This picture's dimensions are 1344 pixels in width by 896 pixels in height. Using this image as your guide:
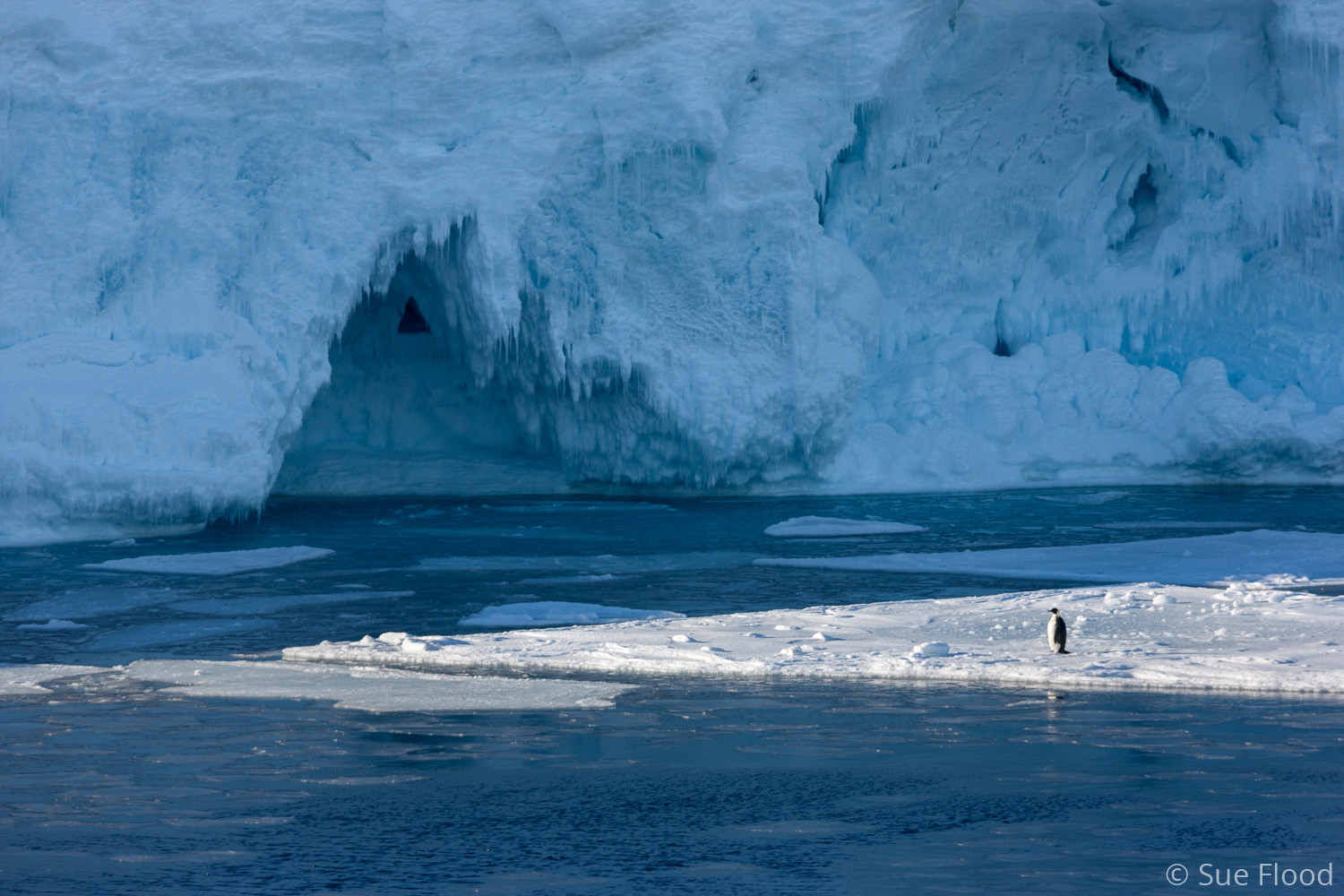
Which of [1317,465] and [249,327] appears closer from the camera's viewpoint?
[249,327]

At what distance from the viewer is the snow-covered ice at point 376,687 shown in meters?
8.09

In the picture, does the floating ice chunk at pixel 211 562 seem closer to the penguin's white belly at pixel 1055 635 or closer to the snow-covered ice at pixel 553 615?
the snow-covered ice at pixel 553 615

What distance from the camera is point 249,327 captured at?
59.9 feet

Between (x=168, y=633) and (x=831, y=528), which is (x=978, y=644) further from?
(x=831, y=528)

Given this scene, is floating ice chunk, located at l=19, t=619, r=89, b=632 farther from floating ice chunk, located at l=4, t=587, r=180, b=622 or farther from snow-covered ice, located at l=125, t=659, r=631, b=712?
snow-covered ice, located at l=125, t=659, r=631, b=712

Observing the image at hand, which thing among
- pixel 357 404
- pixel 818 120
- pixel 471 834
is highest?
pixel 818 120

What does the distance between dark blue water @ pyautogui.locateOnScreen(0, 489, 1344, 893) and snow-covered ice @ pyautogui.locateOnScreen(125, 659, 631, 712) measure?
190mm

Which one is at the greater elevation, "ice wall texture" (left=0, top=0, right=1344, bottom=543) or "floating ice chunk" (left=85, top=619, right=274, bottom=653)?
"ice wall texture" (left=0, top=0, right=1344, bottom=543)

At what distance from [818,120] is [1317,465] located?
1047 centimetres

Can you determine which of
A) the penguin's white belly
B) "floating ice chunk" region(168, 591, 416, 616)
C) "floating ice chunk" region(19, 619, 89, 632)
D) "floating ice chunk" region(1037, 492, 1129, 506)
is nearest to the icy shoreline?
the penguin's white belly

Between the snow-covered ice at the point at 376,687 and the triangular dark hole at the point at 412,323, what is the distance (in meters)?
14.8

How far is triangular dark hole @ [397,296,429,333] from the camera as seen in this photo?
78.1 feet

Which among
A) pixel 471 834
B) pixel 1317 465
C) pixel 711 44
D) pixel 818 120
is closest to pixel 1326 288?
pixel 1317 465

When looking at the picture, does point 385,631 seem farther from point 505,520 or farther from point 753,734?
point 505,520
